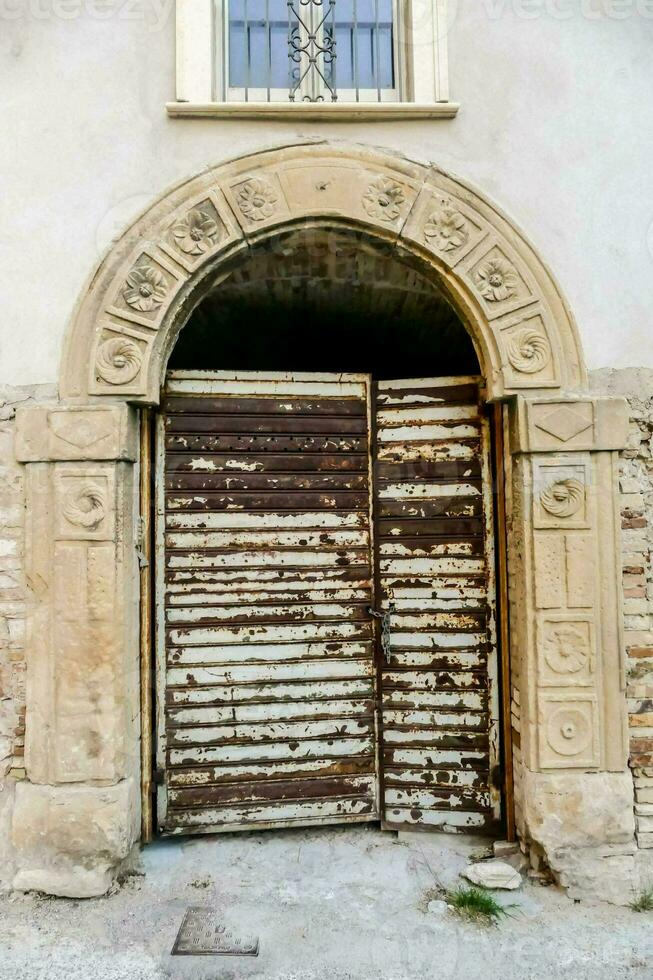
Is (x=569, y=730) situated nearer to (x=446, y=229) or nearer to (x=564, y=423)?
(x=564, y=423)

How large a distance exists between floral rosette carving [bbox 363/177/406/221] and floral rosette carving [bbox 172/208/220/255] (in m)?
0.80

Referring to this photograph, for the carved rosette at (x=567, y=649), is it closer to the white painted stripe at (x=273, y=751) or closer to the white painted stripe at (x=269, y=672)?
the white painted stripe at (x=269, y=672)

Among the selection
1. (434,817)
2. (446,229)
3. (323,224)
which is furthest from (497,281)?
(434,817)

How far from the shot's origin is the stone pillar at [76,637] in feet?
9.20

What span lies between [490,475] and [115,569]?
80.2 inches

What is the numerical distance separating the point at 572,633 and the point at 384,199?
7.75 ft

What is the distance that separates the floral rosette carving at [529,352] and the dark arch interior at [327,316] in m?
0.54

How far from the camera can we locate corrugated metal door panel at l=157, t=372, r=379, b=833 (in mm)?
3229

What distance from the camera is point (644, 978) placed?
2.35 meters

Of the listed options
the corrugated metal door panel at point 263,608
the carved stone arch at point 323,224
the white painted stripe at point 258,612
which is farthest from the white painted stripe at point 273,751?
the carved stone arch at point 323,224

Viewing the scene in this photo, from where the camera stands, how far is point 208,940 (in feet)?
8.30

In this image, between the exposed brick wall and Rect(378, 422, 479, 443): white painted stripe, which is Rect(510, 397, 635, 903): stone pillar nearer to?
the exposed brick wall

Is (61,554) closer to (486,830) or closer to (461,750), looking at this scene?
(461,750)

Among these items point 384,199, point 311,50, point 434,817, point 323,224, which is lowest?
point 434,817
